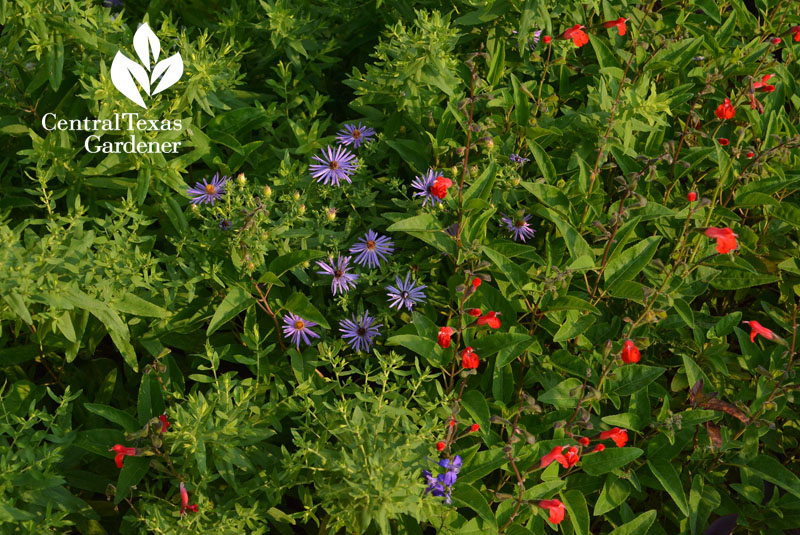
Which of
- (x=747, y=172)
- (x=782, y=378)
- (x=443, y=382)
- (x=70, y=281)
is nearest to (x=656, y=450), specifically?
(x=782, y=378)

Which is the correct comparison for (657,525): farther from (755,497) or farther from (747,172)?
(747,172)

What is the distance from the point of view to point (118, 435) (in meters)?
2.19

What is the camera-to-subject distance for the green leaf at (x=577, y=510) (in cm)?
215

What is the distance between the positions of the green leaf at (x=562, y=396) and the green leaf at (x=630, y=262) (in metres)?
0.37

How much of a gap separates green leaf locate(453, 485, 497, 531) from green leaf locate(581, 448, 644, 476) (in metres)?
0.36

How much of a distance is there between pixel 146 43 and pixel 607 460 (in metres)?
2.03

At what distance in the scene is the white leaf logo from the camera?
242 centimetres

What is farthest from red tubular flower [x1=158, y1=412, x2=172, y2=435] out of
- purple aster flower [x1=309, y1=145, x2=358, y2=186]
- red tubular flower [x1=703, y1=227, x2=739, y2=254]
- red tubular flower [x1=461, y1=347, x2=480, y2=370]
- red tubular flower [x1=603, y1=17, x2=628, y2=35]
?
red tubular flower [x1=603, y1=17, x2=628, y2=35]

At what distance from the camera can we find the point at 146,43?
2.54 m

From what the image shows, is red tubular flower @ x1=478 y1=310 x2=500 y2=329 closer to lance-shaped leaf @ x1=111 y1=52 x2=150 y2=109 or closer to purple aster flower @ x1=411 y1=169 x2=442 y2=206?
purple aster flower @ x1=411 y1=169 x2=442 y2=206

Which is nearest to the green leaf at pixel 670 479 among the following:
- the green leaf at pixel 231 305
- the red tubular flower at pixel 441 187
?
the red tubular flower at pixel 441 187

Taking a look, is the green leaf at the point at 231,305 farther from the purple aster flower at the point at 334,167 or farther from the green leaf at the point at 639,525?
the green leaf at the point at 639,525

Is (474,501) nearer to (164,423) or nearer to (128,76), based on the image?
(164,423)

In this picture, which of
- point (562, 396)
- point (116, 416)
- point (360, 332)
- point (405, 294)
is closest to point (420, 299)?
point (405, 294)
